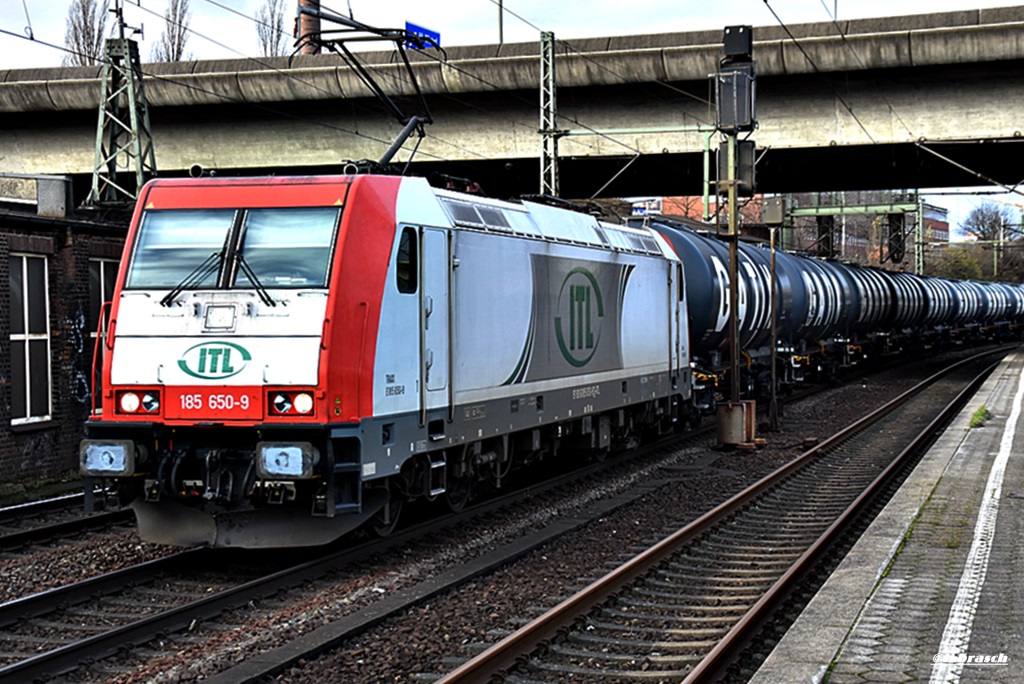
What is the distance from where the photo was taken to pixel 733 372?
19.5 metres

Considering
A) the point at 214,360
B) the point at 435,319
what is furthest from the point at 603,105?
the point at 214,360

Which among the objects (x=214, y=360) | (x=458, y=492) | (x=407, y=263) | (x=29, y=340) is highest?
(x=407, y=263)

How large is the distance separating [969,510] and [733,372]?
27.1ft

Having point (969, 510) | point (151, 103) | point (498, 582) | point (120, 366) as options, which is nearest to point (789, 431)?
point (969, 510)

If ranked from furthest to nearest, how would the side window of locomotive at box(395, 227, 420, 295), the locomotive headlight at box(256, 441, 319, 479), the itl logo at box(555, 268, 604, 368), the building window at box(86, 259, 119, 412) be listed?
the building window at box(86, 259, 119, 412) < the itl logo at box(555, 268, 604, 368) < the side window of locomotive at box(395, 227, 420, 295) < the locomotive headlight at box(256, 441, 319, 479)

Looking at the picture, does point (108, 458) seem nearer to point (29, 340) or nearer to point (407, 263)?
point (407, 263)

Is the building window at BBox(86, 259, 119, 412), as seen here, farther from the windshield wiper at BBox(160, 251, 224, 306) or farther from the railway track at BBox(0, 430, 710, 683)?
the windshield wiper at BBox(160, 251, 224, 306)

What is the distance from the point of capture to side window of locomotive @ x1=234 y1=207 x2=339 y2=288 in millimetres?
9742

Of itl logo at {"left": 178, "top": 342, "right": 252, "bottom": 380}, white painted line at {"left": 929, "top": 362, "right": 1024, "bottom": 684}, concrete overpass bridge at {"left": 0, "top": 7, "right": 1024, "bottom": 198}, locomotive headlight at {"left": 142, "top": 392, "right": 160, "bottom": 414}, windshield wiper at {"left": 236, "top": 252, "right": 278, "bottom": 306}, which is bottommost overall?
white painted line at {"left": 929, "top": 362, "right": 1024, "bottom": 684}

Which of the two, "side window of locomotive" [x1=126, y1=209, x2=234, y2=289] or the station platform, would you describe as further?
"side window of locomotive" [x1=126, y1=209, x2=234, y2=289]

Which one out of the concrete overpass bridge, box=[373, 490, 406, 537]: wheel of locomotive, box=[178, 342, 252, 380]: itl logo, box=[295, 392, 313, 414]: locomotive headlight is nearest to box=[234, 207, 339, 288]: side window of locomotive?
box=[178, 342, 252, 380]: itl logo

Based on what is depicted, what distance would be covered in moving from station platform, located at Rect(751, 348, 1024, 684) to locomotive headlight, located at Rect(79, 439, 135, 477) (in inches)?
210

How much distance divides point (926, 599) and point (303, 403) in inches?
187

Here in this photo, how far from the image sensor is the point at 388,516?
10.8 m
